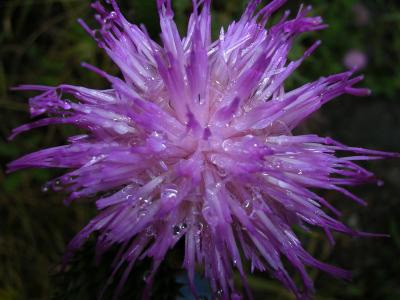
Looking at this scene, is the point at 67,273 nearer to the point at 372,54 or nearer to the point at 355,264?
the point at 355,264

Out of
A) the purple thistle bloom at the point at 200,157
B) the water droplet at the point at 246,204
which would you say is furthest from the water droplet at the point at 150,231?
the water droplet at the point at 246,204

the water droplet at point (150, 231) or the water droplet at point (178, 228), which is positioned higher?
the water droplet at point (150, 231)

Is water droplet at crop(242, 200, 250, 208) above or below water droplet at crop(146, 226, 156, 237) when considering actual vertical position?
below

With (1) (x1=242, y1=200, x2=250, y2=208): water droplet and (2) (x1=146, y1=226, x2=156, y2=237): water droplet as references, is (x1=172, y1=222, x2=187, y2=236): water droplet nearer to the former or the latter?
(2) (x1=146, y1=226, x2=156, y2=237): water droplet

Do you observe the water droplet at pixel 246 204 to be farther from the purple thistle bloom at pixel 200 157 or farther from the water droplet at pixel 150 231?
the water droplet at pixel 150 231

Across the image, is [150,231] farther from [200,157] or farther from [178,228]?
[200,157]

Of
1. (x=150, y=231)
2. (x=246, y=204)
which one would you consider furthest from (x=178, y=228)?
(x=246, y=204)

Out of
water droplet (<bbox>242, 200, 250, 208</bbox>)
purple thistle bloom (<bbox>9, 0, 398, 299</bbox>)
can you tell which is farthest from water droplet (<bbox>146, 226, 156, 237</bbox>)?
water droplet (<bbox>242, 200, 250, 208</bbox>)

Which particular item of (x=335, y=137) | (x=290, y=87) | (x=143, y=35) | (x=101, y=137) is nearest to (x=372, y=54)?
(x=335, y=137)
